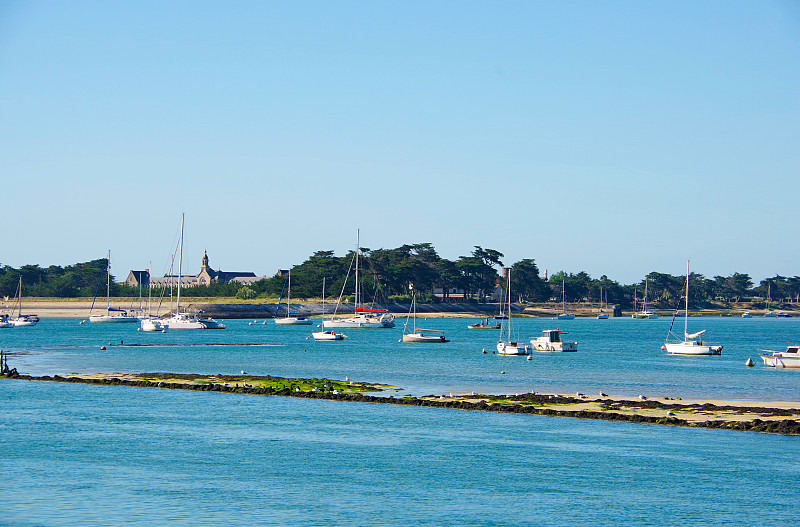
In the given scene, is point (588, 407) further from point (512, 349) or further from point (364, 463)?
point (512, 349)

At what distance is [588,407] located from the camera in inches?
2037

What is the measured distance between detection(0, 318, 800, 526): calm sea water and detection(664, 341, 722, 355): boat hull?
121 ft

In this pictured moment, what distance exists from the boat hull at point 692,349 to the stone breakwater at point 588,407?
52831mm

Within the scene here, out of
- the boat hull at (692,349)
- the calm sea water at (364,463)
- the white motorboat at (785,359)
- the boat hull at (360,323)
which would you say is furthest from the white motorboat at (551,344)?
the boat hull at (360,323)

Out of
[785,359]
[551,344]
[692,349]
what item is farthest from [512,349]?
[785,359]

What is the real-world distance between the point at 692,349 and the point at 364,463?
76368mm

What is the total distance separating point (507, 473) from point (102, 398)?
3287cm

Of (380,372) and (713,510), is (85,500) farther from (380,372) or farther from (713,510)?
(380,372)

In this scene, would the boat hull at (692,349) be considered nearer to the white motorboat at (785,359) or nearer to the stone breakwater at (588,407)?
the white motorboat at (785,359)

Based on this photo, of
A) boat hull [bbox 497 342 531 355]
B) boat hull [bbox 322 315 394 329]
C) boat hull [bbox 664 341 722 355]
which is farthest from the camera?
boat hull [bbox 322 315 394 329]

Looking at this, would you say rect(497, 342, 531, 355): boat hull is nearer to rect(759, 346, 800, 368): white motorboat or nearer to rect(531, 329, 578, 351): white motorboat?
rect(531, 329, 578, 351): white motorboat

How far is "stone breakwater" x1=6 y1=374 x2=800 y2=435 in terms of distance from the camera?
1775 inches

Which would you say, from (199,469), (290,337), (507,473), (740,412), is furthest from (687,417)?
(290,337)

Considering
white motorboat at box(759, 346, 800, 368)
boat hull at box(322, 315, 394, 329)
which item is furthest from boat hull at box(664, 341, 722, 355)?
boat hull at box(322, 315, 394, 329)
